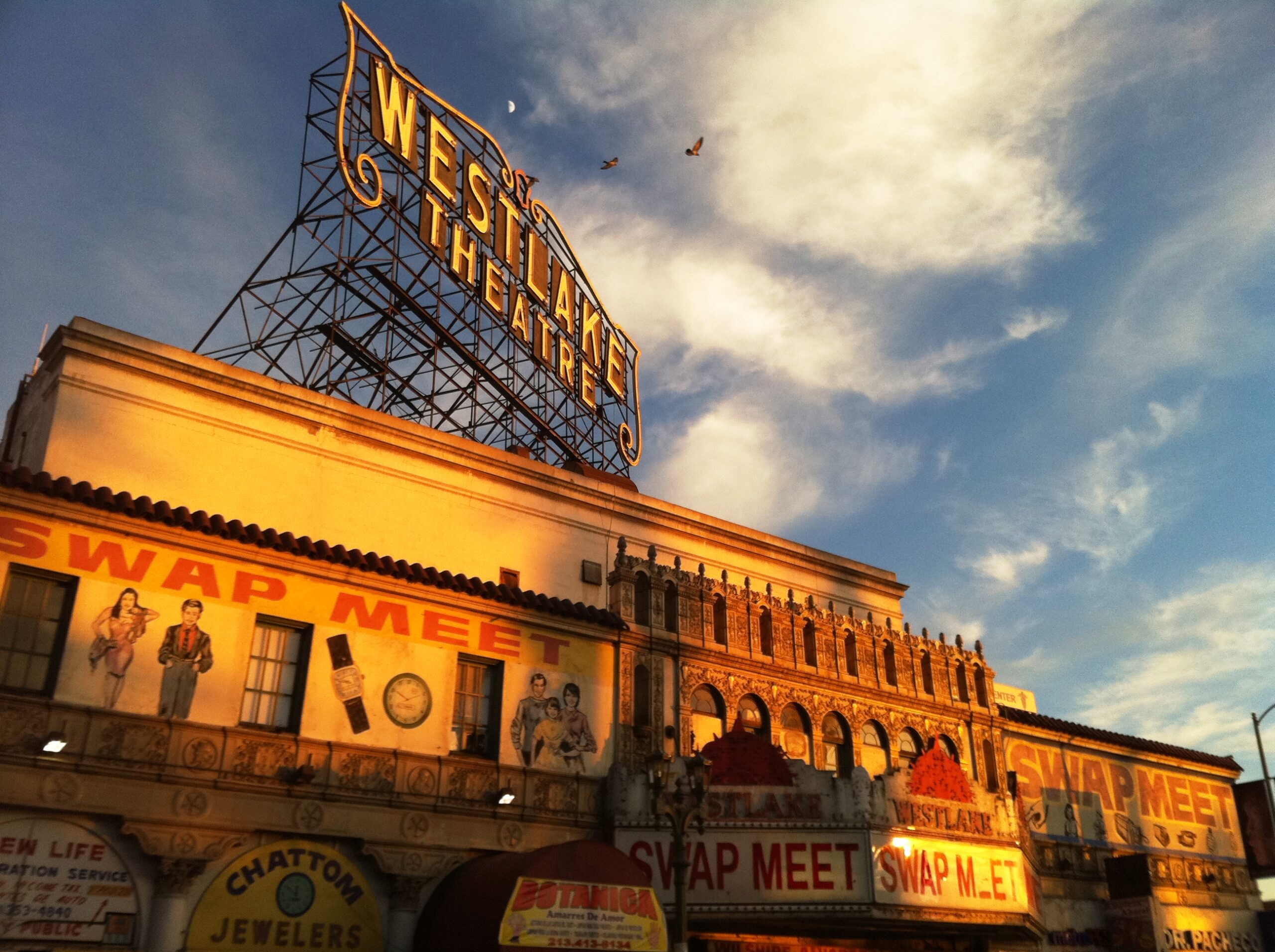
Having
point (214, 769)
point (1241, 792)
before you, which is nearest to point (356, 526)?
point (214, 769)

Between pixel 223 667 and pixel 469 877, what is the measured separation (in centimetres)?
540

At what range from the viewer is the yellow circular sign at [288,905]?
1655 centimetres

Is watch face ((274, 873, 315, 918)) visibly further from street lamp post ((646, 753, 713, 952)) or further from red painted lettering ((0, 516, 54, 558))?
red painted lettering ((0, 516, 54, 558))

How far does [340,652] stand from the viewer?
19031 millimetres

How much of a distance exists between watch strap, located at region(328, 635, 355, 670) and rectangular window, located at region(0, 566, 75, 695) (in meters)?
4.25

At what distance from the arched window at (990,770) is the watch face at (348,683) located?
59.4 feet

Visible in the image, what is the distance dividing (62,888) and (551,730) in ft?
29.0

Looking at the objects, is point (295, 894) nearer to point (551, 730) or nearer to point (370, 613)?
point (370, 613)

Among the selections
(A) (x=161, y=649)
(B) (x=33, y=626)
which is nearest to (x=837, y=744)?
(A) (x=161, y=649)

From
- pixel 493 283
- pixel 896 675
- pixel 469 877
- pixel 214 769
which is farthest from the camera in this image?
pixel 493 283

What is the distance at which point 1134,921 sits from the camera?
29109mm

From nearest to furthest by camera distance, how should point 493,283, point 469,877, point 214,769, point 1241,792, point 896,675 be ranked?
point 214,769 < point 469,877 < point 896,675 < point 493,283 < point 1241,792

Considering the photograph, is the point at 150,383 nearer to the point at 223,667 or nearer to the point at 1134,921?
the point at 223,667

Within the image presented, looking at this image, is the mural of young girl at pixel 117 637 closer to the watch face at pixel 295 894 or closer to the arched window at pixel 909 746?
the watch face at pixel 295 894
